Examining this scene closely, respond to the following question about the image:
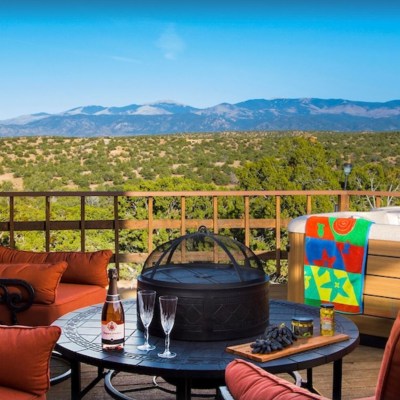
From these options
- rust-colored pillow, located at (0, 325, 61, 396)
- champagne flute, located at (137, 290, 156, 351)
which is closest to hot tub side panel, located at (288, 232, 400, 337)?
champagne flute, located at (137, 290, 156, 351)

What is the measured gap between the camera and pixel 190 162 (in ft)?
75.7

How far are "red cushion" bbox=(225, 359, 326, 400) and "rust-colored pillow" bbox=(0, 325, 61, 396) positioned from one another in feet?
1.71

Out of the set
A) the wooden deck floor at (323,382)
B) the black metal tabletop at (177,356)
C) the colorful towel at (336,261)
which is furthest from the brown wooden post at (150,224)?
the black metal tabletop at (177,356)

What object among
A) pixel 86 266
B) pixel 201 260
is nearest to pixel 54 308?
pixel 86 266

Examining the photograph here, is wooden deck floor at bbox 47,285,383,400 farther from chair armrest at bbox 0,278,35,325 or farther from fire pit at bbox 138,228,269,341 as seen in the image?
fire pit at bbox 138,228,269,341

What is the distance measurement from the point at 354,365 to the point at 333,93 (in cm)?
2733

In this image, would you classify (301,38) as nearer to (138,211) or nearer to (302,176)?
(302,176)

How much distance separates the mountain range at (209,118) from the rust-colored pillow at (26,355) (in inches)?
994

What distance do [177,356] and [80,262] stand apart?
5.36 feet

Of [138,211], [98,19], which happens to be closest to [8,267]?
[138,211]

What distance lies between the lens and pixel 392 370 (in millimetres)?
1254

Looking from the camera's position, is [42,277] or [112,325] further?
[42,277]

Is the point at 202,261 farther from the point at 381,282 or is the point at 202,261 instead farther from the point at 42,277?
the point at 381,282

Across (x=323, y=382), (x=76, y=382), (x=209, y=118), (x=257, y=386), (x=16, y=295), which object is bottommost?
(x=323, y=382)
